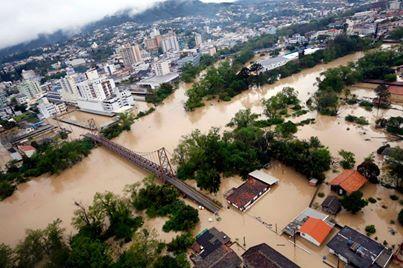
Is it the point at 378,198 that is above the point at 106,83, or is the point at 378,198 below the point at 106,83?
below

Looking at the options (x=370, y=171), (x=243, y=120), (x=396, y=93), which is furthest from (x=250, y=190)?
A: (x=396, y=93)

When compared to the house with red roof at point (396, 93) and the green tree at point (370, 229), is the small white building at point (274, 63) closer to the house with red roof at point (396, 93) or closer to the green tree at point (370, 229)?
the house with red roof at point (396, 93)

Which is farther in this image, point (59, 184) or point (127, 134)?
point (127, 134)

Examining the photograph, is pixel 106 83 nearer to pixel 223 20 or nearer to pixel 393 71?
pixel 393 71

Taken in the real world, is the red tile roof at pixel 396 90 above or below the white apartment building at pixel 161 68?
below

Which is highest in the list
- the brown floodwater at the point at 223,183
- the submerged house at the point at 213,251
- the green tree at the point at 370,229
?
the submerged house at the point at 213,251

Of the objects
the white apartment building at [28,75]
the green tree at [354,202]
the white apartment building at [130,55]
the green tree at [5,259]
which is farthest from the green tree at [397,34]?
the white apartment building at [28,75]

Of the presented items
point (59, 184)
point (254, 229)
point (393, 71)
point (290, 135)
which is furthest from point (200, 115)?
point (393, 71)
